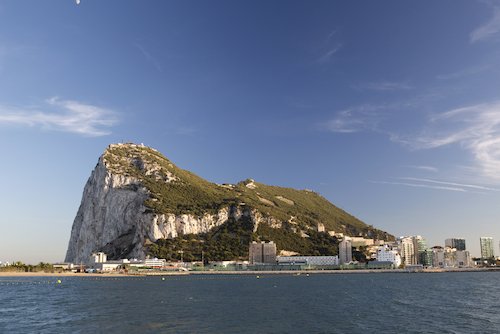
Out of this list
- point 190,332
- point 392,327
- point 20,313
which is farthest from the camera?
point 20,313

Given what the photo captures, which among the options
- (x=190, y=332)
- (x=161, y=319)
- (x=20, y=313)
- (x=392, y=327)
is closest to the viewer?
(x=190, y=332)

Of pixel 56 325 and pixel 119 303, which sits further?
pixel 119 303

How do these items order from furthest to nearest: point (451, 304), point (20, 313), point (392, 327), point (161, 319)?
point (451, 304) → point (20, 313) → point (161, 319) → point (392, 327)

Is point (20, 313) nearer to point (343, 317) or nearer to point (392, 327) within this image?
point (343, 317)

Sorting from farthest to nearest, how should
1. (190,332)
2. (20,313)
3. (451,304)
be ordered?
(451,304), (20,313), (190,332)

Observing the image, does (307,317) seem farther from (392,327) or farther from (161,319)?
(161,319)

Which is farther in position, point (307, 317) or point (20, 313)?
point (20, 313)

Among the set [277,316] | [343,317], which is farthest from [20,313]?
[343,317]

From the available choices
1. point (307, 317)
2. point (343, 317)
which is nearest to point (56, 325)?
point (307, 317)
